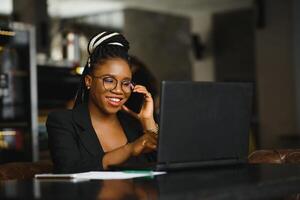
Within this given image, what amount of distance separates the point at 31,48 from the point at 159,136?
353 cm

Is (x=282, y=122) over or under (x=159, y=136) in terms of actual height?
under

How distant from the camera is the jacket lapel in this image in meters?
2.39

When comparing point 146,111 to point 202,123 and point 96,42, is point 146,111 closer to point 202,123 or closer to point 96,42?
point 96,42

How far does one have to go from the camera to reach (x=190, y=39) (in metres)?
12.2

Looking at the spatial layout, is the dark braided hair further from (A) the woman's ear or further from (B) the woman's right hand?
(B) the woman's right hand

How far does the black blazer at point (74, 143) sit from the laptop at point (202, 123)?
0.88 ft

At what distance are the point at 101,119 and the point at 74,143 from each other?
199 mm

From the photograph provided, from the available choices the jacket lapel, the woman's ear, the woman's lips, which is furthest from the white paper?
the woman's ear

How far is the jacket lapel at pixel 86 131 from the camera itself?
2.39 metres

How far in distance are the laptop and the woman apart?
0.31m

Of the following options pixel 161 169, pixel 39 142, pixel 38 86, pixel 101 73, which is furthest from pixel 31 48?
pixel 161 169

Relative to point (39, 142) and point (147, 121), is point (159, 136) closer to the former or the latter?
point (147, 121)

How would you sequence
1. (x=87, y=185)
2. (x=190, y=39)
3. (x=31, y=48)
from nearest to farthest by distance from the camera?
(x=87, y=185) < (x=31, y=48) < (x=190, y=39)

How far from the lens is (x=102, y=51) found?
2.51 m
